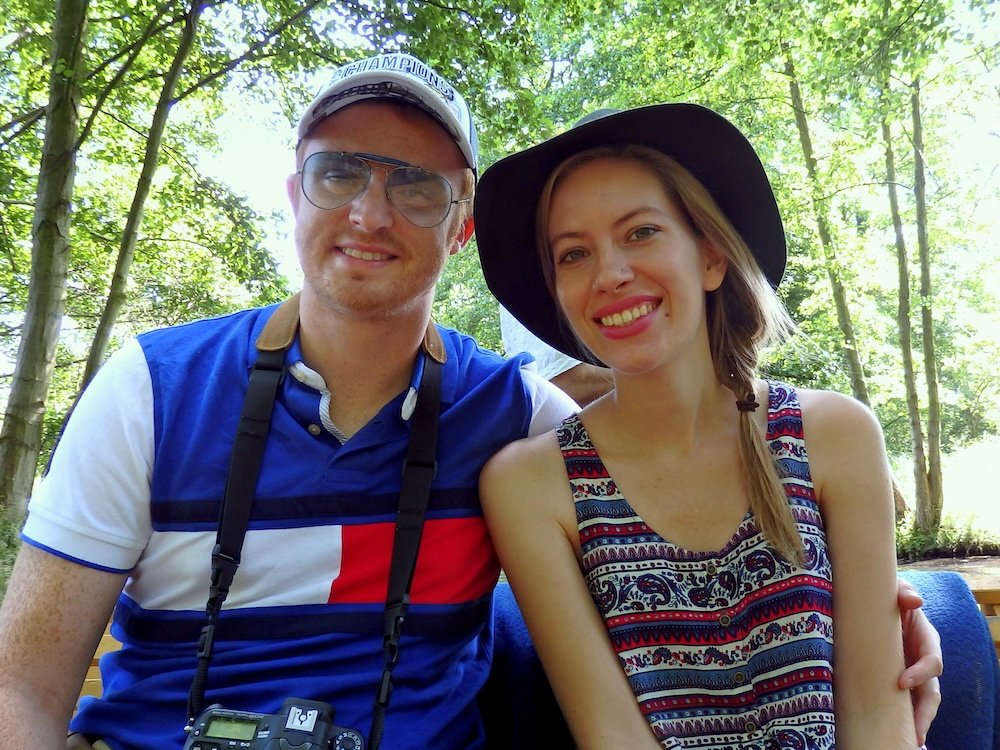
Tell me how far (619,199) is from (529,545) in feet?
2.90

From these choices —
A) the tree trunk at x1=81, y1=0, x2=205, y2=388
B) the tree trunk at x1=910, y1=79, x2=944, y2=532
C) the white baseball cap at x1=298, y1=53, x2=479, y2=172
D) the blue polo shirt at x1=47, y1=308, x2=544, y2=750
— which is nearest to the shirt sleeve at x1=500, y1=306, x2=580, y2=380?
the white baseball cap at x1=298, y1=53, x2=479, y2=172

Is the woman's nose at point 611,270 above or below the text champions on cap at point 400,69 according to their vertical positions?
below

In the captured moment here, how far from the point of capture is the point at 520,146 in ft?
25.4

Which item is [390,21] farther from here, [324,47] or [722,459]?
[722,459]

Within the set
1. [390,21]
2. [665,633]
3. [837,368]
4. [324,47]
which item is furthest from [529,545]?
[837,368]

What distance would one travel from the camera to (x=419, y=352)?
7.09 ft

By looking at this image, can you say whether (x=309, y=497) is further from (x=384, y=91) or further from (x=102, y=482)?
(x=384, y=91)

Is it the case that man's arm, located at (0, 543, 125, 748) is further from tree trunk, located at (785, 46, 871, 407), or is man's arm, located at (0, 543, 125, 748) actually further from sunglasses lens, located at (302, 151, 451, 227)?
tree trunk, located at (785, 46, 871, 407)

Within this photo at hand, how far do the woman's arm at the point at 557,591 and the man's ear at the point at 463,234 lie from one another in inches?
25.1

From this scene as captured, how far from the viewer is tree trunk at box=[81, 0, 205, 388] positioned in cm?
776

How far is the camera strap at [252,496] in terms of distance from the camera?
1.76 meters

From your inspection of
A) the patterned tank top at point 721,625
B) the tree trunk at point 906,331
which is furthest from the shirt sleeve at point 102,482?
the tree trunk at point 906,331

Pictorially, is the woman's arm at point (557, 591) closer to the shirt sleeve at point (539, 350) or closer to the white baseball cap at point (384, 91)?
the white baseball cap at point (384, 91)

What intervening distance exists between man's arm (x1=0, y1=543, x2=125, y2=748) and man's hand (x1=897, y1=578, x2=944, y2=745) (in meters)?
1.84
